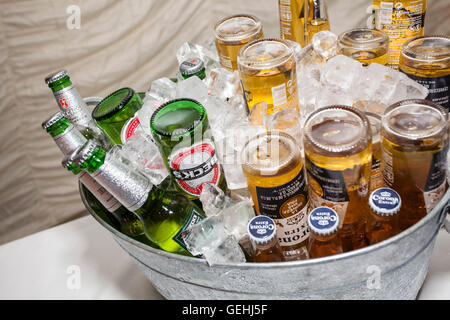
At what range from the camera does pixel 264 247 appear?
2.02ft

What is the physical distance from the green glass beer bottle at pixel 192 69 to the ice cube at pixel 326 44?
0.28 m

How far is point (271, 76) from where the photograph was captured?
0.76 meters

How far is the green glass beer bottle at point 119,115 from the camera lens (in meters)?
0.84

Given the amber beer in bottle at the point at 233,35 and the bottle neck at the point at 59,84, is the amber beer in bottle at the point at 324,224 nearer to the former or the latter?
the amber beer in bottle at the point at 233,35

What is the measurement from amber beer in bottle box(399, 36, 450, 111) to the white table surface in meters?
0.38

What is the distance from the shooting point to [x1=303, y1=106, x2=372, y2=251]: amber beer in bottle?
0.58m

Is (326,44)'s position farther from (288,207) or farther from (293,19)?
(288,207)

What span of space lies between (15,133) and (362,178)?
1305 millimetres

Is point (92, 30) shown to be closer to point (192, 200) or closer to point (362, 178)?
point (192, 200)

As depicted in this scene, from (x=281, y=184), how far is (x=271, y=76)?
24cm

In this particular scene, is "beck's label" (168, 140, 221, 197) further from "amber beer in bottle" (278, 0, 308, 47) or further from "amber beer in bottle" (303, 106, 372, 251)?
"amber beer in bottle" (278, 0, 308, 47)

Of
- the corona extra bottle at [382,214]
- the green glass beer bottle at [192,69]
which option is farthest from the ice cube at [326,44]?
the corona extra bottle at [382,214]

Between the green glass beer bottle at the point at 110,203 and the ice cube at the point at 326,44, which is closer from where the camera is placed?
the green glass beer bottle at the point at 110,203

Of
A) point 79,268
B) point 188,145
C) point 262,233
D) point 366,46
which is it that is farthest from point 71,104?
point 366,46
